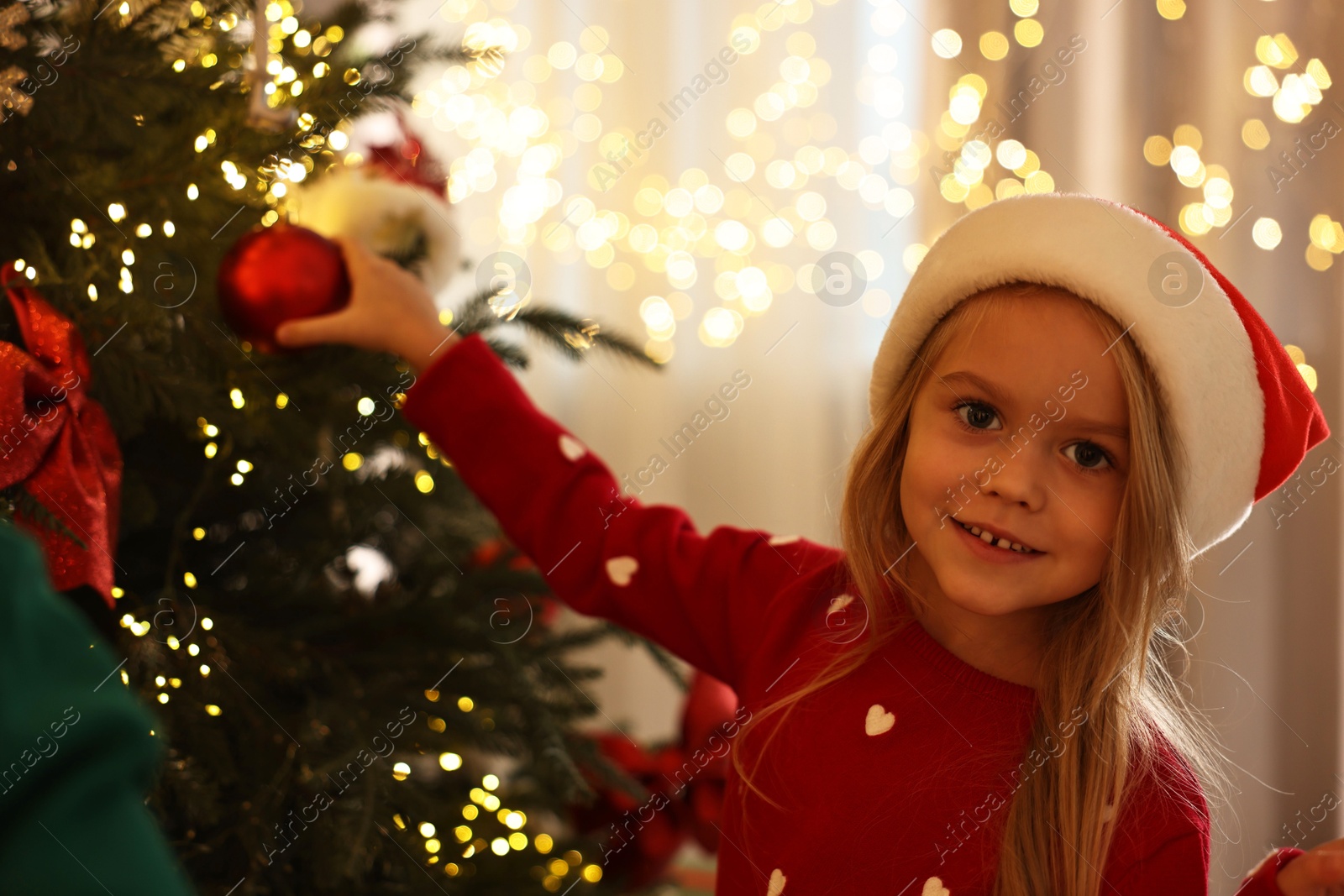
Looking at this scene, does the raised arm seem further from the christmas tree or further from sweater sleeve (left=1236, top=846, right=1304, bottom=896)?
sweater sleeve (left=1236, top=846, right=1304, bottom=896)

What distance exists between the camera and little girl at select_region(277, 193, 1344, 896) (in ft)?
2.43

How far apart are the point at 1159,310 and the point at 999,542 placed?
0.68 ft

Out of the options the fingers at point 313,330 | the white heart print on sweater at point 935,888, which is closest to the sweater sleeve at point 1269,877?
the white heart print on sweater at point 935,888

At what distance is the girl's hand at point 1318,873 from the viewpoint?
0.68 metres

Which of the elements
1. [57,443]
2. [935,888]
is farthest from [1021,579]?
[57,443]

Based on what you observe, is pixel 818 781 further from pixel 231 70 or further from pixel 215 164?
pixel 231 70

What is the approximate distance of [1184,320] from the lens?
73 cm

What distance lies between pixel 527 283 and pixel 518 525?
3.91 feet

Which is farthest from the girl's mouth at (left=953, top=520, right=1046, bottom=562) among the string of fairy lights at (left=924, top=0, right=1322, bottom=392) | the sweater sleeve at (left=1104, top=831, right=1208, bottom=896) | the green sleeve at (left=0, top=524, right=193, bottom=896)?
the string of fairy lights at (left=924, top=0, right=1322, bottom=392)

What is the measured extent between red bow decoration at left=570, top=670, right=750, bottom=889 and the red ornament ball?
0.78 meters

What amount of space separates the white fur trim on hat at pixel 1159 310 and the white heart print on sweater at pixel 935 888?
0.33 m

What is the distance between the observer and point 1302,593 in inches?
55.6

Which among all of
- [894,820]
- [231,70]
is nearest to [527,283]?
[231,70]

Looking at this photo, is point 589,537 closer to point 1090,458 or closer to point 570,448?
point 570,448
